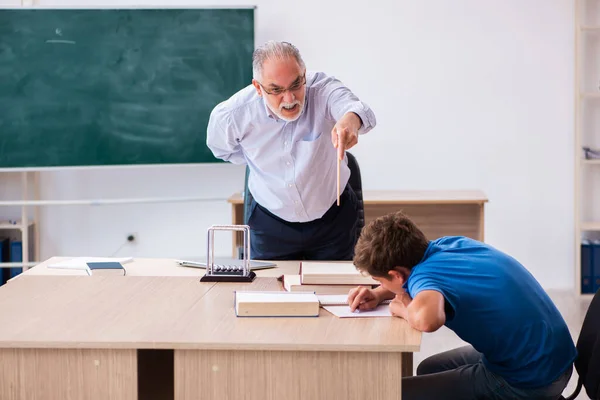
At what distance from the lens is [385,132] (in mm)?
5254

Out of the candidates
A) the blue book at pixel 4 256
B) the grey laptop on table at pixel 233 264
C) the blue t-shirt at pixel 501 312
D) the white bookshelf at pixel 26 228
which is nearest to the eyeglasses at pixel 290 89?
the grey laptop on table at pixel 233 264

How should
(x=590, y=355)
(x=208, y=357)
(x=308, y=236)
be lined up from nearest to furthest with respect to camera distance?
1. (x=208, y=357)
2. (x=590, y=355)
3. (x=308, y=236)

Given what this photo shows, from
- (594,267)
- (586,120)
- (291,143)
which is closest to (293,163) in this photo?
(291,143)

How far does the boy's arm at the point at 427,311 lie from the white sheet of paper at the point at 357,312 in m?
0.18

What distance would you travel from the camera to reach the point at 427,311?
6.31ft

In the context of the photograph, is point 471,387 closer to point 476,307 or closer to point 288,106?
point 476,307

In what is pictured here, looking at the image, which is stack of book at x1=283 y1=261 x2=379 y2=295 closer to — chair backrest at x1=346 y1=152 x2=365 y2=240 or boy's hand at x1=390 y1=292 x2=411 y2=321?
boy's hand at x1=390 y1=292 x2=411 y2=321

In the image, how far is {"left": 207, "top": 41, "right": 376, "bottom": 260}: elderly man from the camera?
2883 mm

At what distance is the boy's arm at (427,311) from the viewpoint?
1920 mm

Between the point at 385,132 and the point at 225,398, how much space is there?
3529mm

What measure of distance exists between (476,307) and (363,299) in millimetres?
336

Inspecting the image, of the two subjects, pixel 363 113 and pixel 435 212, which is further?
pixel 435 212

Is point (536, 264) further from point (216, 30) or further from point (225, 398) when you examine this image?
point (225, 398)

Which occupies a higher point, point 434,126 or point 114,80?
Answer: point 114,80
